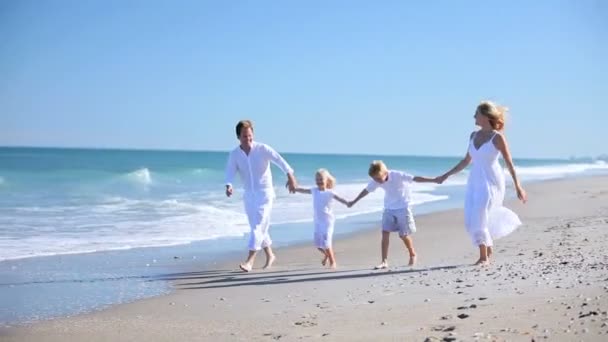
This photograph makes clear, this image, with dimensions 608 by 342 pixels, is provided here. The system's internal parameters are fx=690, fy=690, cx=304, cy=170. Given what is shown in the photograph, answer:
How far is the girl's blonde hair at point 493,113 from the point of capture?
6.73m

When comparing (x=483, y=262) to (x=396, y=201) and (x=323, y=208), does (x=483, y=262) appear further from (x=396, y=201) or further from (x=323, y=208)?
(x=323, y=208)

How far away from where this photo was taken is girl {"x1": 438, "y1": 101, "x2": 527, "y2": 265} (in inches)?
264

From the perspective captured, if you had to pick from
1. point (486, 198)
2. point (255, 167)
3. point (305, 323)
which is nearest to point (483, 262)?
point (486, 198)

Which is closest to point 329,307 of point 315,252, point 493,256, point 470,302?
point 470,302

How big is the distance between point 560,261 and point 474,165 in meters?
1.22

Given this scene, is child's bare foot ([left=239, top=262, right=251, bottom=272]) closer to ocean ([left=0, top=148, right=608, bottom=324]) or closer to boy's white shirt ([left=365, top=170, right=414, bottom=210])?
ocean ([left=0, top=148, right=608, bottom=324])

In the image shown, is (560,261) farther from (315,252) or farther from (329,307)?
(315,252)

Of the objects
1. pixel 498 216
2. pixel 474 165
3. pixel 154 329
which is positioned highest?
pixel 474 165

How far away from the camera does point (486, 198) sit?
22.1 feet

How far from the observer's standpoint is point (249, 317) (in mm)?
5051

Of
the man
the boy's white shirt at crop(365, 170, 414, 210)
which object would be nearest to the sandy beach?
the man

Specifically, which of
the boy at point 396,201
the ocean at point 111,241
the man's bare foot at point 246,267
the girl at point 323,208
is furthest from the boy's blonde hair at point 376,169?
the ocean at point 111,241

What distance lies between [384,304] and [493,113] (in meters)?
2.59

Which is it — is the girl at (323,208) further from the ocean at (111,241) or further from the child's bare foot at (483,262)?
the child's bare foot at (483,262)
